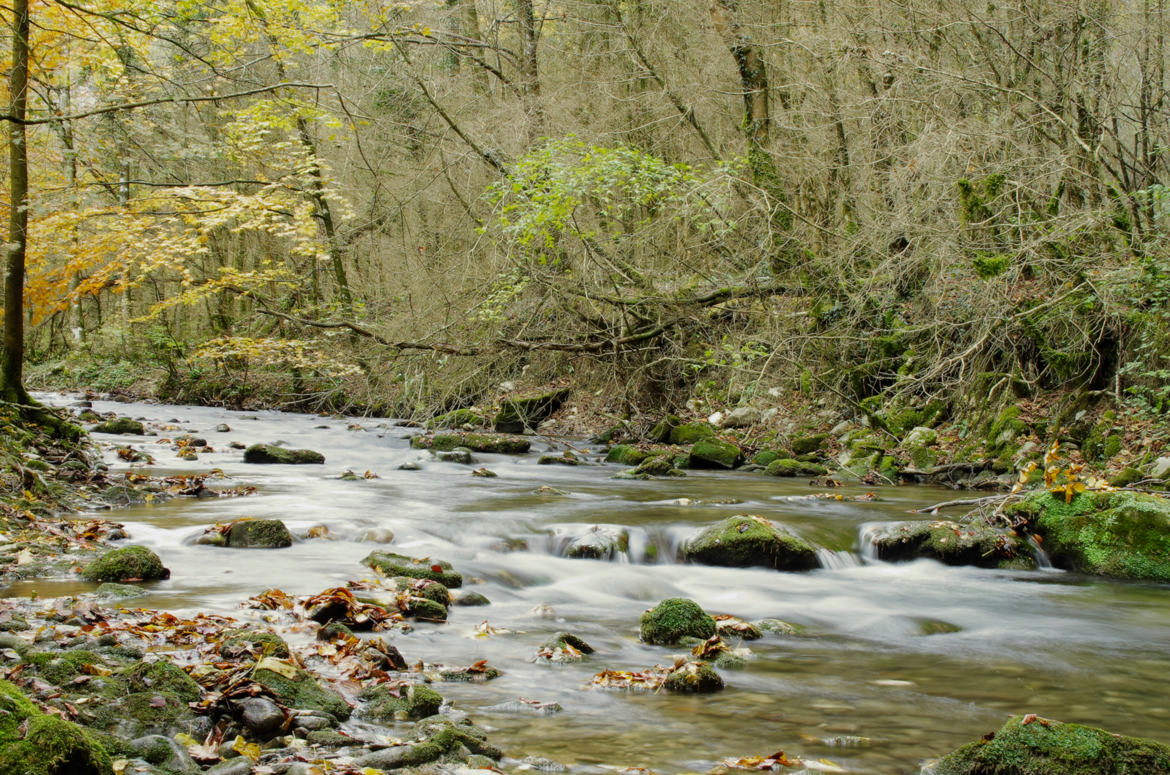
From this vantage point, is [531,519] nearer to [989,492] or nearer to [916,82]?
[989,492]

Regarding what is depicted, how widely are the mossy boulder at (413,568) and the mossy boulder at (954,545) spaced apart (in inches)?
153

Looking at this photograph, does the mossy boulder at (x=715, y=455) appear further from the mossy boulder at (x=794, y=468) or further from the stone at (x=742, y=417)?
the stone at (x=742, y=417)

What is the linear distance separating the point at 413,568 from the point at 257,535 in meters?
1.64

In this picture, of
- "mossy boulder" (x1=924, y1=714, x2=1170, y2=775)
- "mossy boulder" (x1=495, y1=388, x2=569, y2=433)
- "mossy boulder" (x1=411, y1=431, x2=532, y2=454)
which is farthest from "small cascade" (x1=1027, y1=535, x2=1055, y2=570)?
"mossy boulder" (x1=495, y1=388, x2=569, y2=433)

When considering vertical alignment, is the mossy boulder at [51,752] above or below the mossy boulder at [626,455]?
above

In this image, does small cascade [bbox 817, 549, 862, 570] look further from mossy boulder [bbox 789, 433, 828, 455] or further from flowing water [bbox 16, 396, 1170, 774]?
mossy boulder [bbox 789, 433, 828, 455]

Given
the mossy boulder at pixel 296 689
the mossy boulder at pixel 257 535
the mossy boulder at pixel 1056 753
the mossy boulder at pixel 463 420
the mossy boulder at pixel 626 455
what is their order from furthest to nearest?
the mossy boulder at pixel 463 420
the mossy boulder at pixel 626 455
the mossy boulder at pixel 257 535
the mossy boulder at pixel 296 689
the mossy boulder at pixel 1056 753

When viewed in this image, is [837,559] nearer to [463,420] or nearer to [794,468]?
[794,468]

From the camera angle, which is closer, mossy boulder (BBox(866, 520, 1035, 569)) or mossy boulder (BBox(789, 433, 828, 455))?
mossy boulder (BBox(866, 520, 1035, 569))

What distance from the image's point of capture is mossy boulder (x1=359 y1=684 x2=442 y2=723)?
365 centimetres

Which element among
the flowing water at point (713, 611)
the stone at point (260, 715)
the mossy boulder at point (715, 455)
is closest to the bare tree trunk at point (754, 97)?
the mossy boulder at point (715, 455)

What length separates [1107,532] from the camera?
723 centimetres

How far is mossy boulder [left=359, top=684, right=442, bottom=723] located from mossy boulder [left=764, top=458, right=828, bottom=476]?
8.98 meters

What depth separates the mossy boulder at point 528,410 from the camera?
16.5 meters
